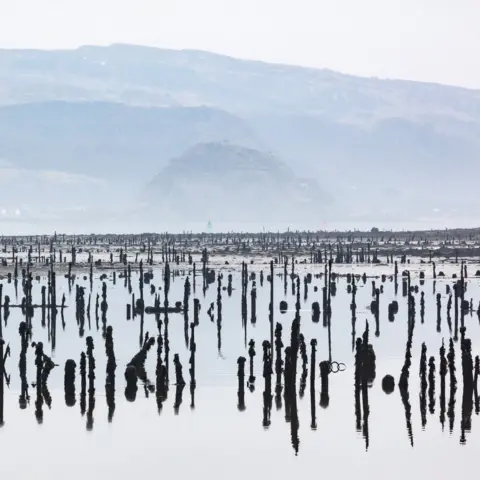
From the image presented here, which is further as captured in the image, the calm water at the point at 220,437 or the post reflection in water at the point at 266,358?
the post reflection in water at the point at 266,358

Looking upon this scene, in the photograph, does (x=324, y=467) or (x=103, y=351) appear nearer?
(x=324, y=467)

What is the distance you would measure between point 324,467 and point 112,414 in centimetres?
597

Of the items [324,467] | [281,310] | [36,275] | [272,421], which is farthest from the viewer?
[36,275]

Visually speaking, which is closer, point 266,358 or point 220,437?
point 220,437

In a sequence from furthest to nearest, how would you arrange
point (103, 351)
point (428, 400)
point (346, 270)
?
point (346, 270)
point (103, 351)
point (428, 400)

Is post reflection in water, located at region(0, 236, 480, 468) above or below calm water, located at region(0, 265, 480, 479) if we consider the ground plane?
above

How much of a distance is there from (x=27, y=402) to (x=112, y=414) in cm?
239

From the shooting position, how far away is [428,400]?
1070 inches

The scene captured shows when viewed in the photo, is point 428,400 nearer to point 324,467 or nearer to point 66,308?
point 324,467

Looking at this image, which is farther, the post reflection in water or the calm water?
the post reflection in water

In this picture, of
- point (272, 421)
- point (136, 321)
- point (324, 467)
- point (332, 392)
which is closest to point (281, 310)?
point (136, 321)

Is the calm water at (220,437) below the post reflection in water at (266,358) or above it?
below

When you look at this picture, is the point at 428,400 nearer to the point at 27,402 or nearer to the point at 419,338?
the point at 27,402

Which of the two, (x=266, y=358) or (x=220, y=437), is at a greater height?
(x=266, y=358)
